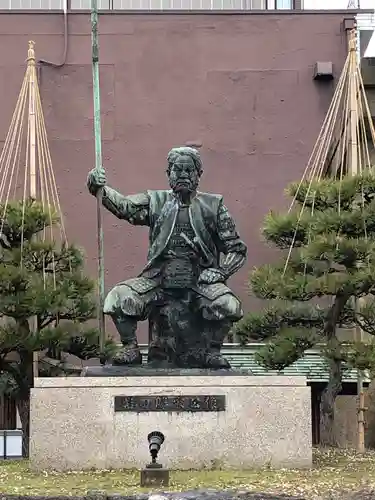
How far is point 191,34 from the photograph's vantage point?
1598cm

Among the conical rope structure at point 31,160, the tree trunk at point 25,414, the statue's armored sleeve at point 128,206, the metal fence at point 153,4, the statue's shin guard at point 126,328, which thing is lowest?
the tree trunk at point 25,414

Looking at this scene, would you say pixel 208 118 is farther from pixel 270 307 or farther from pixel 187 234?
pixel 187 234

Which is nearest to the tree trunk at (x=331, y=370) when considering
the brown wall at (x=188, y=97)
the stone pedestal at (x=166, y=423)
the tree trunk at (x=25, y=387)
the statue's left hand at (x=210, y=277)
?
the statue's left hand at (x=210, y=277)

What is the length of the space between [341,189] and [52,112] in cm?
702

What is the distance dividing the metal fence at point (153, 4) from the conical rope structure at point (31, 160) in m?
2.39

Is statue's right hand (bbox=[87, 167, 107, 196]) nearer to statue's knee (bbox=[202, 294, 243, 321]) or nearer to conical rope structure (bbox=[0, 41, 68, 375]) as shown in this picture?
statue's knee (bbox=[202, 294, 243, 321])

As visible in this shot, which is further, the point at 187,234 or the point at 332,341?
the point at 332,341

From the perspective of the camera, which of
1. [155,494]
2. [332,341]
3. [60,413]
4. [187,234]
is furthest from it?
[332,341]

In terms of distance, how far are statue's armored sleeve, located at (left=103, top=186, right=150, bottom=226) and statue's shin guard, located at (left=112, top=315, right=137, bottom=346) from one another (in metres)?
0.97

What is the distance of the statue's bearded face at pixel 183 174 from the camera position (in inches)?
318

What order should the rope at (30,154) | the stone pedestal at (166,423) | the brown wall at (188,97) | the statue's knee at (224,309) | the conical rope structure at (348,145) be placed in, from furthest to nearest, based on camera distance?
the brown wall at (188,97) → the rope at (30,154) → the conical rope structure at (348,145) → the statue's knee at (224,309) → the stone pedestal at (166,423)

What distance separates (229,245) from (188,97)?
8.10 m

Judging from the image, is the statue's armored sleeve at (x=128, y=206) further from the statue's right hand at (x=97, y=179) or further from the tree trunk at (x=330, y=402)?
the tree trunk at (x=330, y=402)

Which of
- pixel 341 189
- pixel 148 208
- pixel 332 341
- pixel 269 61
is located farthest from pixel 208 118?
pixel 148 208
